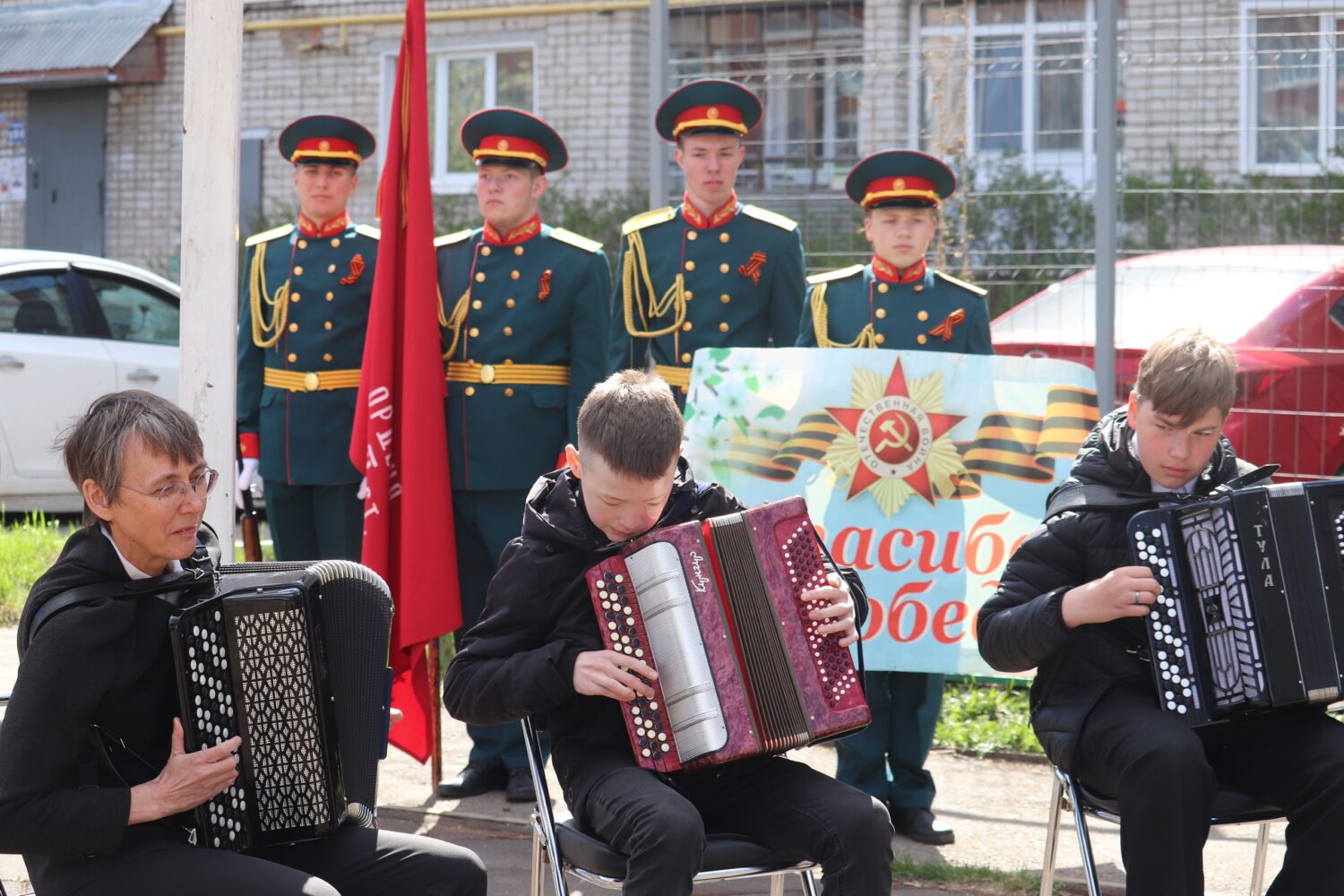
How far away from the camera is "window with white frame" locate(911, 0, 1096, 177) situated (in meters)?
6.14

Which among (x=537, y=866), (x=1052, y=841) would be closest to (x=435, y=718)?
(x=537, y=866)

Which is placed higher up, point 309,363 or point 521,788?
point 309,363

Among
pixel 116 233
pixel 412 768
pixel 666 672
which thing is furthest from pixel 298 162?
pixel 116 233

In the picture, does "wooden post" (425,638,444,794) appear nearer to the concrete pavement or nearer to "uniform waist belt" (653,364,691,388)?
the concrete pavement

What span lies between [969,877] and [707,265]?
1983 mm

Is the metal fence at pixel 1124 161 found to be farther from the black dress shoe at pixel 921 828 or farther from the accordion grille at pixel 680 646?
the accordion grille at pixel 680 646

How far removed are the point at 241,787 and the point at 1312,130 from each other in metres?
4.19

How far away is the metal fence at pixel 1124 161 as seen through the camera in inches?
217

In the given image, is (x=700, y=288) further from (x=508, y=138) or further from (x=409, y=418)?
(x=409, y=418)

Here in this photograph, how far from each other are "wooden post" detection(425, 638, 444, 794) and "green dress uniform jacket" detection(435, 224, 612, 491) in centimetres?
51

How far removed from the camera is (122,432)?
2.88 m

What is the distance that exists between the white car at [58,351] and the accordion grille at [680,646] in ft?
21.4

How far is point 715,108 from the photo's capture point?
204 inches

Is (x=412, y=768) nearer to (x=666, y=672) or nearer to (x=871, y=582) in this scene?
(x=871, y=582)
